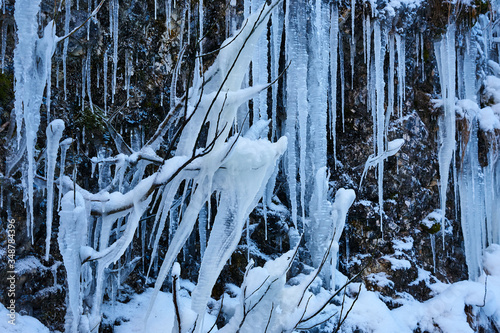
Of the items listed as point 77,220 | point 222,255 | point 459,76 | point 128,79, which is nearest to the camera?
point 77,220

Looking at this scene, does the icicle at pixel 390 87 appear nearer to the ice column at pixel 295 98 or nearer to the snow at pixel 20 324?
the ice column at pixel 295 98

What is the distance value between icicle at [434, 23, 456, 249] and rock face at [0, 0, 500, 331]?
0.13 metres

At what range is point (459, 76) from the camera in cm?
648

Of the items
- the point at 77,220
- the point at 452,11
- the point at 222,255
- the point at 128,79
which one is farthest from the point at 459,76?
the point at 77,220

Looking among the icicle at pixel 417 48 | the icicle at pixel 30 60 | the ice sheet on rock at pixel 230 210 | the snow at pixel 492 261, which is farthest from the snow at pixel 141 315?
the icicle at pixel 417 48

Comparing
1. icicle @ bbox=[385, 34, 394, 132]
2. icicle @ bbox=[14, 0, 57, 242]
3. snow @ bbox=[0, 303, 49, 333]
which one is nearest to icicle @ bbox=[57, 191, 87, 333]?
icicle @ bbox=[14, 0, 57, 242]

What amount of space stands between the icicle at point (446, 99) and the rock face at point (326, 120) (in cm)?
13

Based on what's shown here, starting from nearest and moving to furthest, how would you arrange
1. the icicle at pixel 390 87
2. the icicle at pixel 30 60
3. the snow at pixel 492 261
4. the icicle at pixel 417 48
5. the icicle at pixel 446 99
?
1. the icicle at pixel 30 60
2. the icicle at pixel 390 87
3. the icicle at pixel 446 99
4. the icicle at pixel 417 48
5. the snow at pixel 492 261

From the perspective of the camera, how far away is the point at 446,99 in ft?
20.4

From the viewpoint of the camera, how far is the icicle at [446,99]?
19.2 feet

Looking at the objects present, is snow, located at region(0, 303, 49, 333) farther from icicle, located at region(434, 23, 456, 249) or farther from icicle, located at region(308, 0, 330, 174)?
icicle, located at region(434, 23, 456, 249)

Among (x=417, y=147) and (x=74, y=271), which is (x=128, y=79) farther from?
(x=417, y=147)

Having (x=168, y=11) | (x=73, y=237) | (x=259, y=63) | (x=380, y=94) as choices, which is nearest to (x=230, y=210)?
(x=73, y=237)

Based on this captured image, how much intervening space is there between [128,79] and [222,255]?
3.34 m
